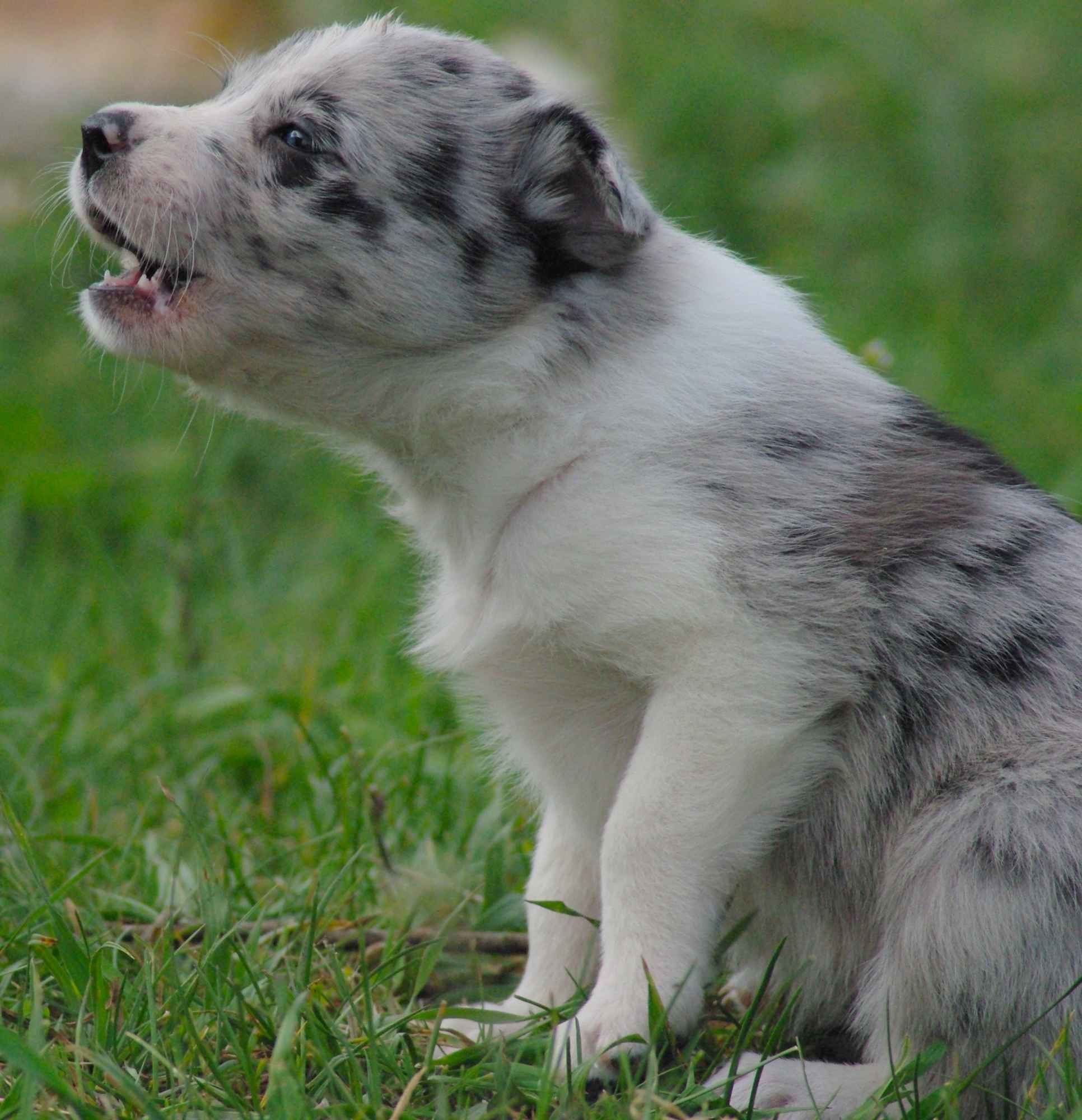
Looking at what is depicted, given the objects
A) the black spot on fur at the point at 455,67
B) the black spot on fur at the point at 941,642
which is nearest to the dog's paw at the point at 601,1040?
the black spot on fur at the point at 941,642

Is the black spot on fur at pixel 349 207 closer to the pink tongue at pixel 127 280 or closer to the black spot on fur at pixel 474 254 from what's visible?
the black spot on fur at pixel 474 254

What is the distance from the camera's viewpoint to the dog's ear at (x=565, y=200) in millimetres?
3420

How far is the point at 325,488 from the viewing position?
6.98 m

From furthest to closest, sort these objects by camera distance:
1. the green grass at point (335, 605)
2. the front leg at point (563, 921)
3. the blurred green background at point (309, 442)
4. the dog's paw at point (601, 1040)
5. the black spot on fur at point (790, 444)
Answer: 1. the blurred green background at point (309, 442)
2. the front leg at point (563, 921)
3. the black spot on fur at point (790, 444)
4. the green grass at point (335, 605)
5. the dog's paw at point (601, 1040)

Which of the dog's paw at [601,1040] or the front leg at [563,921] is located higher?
the dog's paw at [601,1040]

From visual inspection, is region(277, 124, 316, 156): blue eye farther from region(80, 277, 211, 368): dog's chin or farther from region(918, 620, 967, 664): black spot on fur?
region(918, 620, 967, 664): black spot on fur

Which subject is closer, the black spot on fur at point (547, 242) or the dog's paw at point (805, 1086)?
the dog's paw at point (805, 1086)

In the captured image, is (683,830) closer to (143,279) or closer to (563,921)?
(563,921)

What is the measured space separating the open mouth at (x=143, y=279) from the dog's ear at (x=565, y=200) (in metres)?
0.75

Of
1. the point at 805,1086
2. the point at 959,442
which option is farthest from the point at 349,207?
the point at 805,1086

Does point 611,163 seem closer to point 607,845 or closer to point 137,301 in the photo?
point 137,301

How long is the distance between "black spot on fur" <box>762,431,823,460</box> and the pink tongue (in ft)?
4.76

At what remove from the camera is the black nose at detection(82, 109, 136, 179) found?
341 cm

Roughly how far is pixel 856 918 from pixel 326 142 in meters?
2.05
